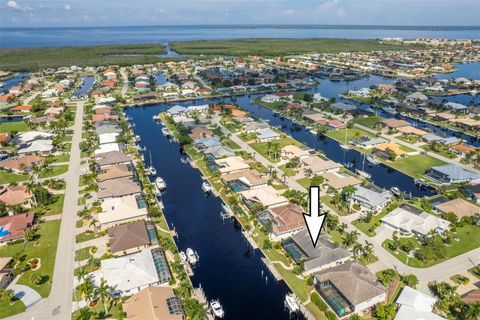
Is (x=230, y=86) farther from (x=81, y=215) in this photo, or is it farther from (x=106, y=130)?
(x=81, y=215)

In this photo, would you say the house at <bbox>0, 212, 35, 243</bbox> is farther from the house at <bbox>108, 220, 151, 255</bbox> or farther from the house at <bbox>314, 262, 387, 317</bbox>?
the house at <bbox>314, 262, 387, 317</bbox>

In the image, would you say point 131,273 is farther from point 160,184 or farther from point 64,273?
point 160,184

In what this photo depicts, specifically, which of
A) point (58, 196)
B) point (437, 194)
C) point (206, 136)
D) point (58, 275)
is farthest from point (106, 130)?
point (437, 194)

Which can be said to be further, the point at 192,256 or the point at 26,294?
the point at 192,256

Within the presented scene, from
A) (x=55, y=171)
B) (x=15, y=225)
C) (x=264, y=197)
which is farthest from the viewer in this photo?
(x=55, y=171)

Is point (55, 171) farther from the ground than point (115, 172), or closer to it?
closer to it

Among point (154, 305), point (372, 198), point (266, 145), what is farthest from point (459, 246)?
point (266, 145)
